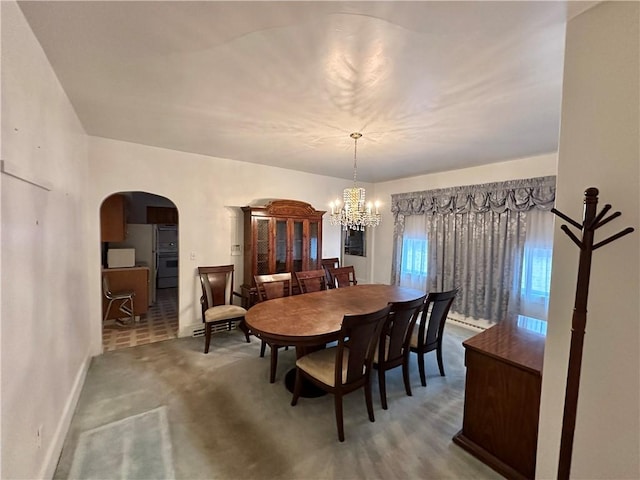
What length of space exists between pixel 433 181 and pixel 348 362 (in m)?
3.72

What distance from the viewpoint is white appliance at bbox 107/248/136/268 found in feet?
13.8

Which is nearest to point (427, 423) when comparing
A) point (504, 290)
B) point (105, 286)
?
point (504, 290)

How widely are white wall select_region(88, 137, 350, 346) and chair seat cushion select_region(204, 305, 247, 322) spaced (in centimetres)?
54

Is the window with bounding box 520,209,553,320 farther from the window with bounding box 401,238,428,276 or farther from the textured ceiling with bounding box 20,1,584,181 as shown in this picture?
the window with bounding box 401,238,428,276

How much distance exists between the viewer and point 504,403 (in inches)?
66.0

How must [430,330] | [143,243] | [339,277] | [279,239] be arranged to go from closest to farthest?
[430,330], [339,277], [279,239], [143,243]

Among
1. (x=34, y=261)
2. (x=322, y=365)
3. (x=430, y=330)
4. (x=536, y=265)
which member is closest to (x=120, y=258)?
(x=34, y=261)

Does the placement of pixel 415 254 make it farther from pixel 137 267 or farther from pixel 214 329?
pixel 137 267

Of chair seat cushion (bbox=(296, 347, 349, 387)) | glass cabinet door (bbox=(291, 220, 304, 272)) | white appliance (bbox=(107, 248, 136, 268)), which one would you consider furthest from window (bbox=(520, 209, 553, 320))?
white appliance (bbox=(107, 248, 136, 268))

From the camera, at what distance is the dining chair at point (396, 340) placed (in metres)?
2.14

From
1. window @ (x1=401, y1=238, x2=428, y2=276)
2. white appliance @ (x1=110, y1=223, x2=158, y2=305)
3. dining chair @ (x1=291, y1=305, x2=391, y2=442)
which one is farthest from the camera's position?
white appliance @ (x1=110, y1=223, x2=158, y2=305)

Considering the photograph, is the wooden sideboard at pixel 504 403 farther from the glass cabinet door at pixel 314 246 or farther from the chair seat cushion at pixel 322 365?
the glass cabinet door at pixel 314 246

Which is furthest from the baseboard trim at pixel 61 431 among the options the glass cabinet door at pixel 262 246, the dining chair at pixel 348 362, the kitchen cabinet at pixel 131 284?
the glass cabinet door at pixel 262 246

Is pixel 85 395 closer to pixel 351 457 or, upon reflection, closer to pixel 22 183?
pixel 22 183
